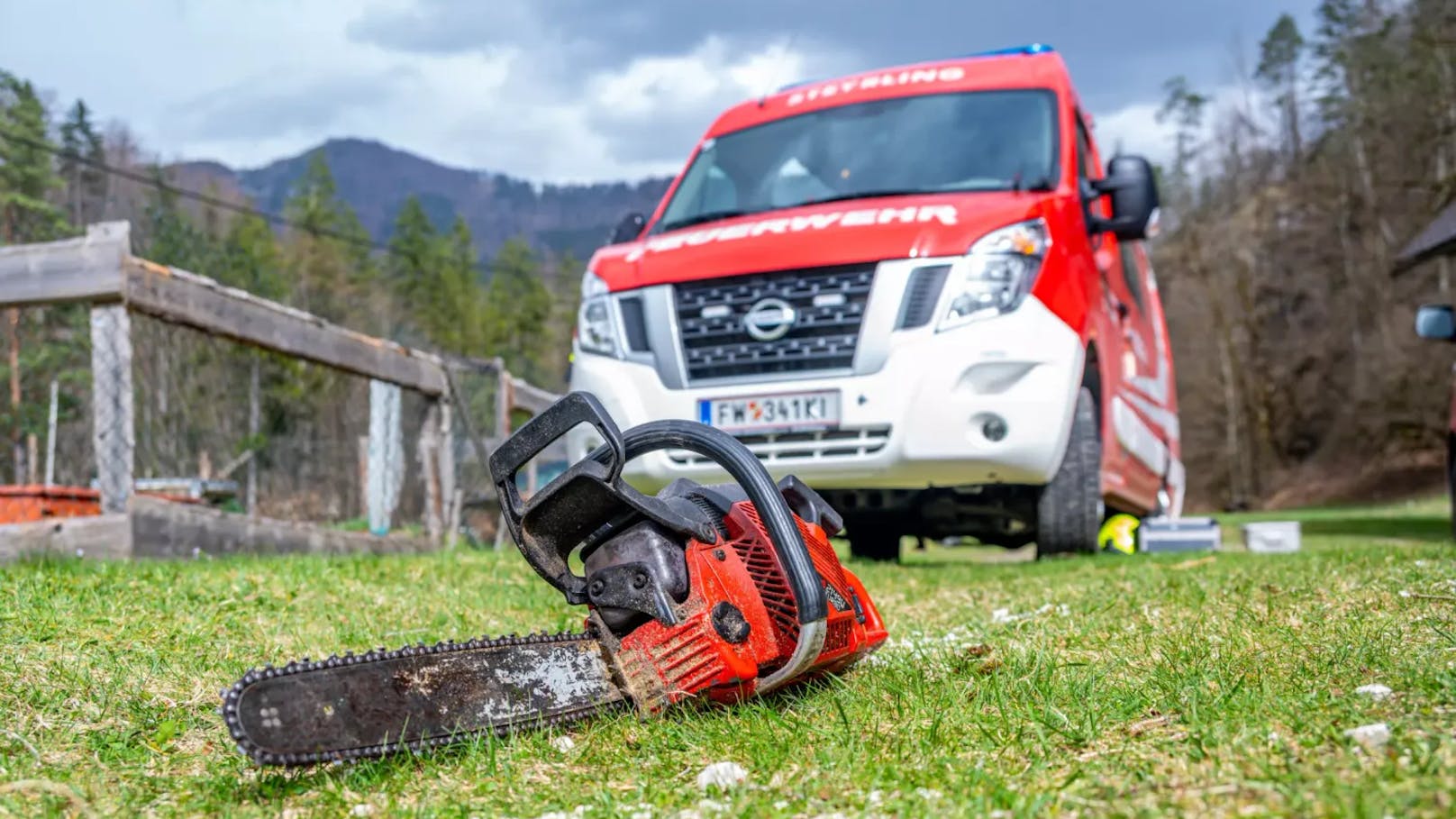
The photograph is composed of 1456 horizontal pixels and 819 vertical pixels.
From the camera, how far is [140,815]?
2045mm

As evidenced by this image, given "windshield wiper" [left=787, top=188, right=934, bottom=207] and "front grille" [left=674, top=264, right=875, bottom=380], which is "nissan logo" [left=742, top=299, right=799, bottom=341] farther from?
"windshield wiper" [left=787, top=188, right=934, bottom=207]

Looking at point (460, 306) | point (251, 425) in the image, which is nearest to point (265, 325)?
point (251, 425)

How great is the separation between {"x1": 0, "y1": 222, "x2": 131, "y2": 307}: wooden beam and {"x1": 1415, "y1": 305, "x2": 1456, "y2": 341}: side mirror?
929 cm

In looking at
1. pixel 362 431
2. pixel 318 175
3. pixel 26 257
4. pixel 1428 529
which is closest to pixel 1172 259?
pixel 1428 529

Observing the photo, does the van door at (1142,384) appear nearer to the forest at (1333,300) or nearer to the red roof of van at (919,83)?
the red roof of van at (919,83)

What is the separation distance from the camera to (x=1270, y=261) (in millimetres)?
55000

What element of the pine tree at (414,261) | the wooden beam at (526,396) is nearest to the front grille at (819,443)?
the wooden beam at (526,396)

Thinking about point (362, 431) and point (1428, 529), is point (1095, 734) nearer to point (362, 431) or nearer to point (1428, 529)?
point (1428, 529)

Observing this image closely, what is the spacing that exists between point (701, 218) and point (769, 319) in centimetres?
118

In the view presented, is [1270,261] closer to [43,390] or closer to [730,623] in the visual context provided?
[43,390]

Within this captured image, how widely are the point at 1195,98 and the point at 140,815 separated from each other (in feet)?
277

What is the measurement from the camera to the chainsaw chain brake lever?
2518 millimetres

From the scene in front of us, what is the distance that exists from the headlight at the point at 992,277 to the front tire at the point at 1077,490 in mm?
832

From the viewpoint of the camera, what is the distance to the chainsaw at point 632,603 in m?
2.45
